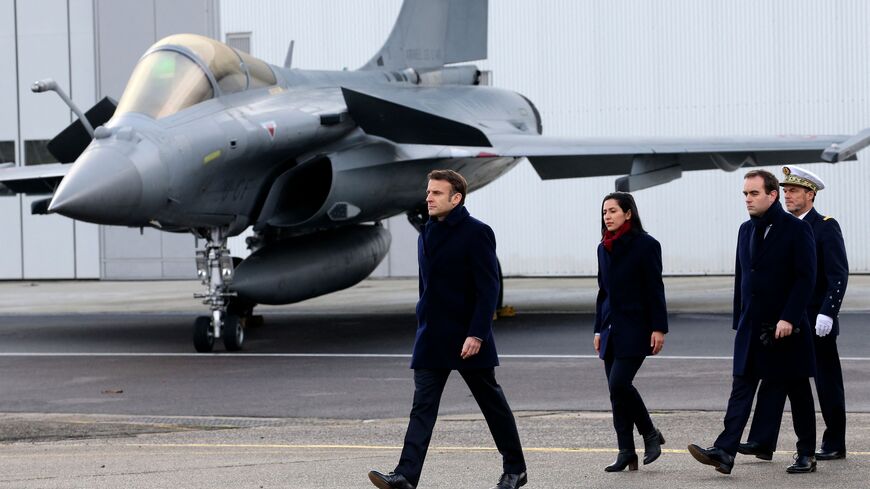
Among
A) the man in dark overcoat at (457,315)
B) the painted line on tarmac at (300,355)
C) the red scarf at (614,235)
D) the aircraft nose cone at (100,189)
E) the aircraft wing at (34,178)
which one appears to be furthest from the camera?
the aircraft wing at (34,178)

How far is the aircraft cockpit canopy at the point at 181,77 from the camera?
14.1 meters

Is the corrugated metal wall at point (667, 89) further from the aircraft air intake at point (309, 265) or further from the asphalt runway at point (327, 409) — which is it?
the aircraft air intake at point (309, 265)

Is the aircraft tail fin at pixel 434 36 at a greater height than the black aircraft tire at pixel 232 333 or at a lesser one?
greater

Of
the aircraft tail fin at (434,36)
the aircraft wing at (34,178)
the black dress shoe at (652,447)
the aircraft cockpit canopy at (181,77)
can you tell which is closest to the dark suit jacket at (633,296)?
the black dress shoe at (652,447)

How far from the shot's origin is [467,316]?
6766mm

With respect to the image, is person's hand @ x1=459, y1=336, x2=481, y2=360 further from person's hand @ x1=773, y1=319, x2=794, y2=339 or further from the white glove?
the white glove

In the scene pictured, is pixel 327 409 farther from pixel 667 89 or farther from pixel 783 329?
pixel 667 89

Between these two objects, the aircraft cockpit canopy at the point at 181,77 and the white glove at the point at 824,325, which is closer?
the white glove at the point at 824,325

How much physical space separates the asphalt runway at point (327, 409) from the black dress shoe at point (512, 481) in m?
0.27

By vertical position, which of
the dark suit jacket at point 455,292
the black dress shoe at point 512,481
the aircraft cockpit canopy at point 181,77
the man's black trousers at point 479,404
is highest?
the aircraft cockpit canopy at point 181,77

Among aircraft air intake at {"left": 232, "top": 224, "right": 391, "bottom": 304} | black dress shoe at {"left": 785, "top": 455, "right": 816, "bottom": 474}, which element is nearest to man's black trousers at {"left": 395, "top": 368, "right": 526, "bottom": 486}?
black dress shoe at {"left": 785, "top": 455, "right": 816, "bottom": 474}

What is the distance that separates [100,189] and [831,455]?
25.0ft

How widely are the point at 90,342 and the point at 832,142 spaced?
31.9 ft

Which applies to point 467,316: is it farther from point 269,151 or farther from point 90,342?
point 90,342
